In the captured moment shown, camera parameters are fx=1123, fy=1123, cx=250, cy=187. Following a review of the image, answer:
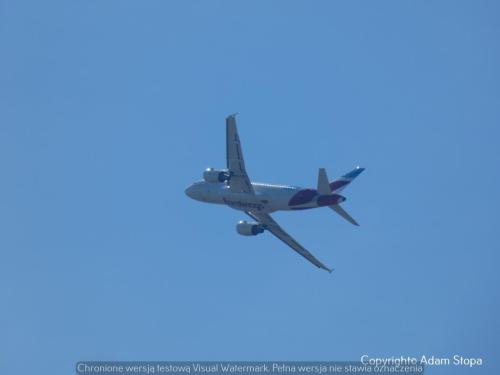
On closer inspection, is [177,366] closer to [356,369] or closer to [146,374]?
[146,374]

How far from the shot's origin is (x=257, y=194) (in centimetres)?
10644

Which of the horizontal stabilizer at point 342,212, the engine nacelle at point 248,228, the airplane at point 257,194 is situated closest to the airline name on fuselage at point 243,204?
the airplane at point 257,194

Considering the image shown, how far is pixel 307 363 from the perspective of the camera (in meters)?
98.7

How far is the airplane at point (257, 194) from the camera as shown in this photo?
10162cm

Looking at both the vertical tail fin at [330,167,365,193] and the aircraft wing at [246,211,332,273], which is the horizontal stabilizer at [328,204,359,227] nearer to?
the vertical tail fin at [330,167,365,193]

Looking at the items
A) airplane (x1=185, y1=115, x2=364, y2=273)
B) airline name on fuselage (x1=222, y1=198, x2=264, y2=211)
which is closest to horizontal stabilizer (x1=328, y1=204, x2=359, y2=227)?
airplane (x1=185, y1=115, x2=364, y2=273)

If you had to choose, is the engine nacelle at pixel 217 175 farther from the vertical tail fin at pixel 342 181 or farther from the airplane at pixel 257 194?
the vertical tail fin at pixel 342 181

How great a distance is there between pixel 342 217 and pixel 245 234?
1354cm

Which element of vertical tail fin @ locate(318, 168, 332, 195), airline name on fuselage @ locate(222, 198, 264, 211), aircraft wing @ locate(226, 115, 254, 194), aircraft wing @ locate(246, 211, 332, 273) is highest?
aircraft wing @ locate(226, 115, 254, 194)

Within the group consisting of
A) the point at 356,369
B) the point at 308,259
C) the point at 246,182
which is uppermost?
the point at 246,182

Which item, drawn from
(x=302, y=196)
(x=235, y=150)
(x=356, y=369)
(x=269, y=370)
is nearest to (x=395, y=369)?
(x=356, y=369)

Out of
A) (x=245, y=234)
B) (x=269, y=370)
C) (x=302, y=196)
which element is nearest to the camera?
(x=269, y=370)

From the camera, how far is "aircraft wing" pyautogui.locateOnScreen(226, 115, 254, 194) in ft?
337

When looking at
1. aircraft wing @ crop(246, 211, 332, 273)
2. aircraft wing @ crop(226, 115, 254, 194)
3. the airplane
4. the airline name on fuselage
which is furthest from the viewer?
aircraft wing @ crop(246, 211, 332, 273)
